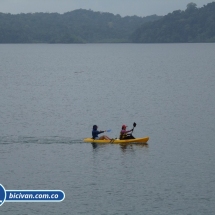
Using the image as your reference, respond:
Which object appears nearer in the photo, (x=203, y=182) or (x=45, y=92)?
(x=203, y=182)

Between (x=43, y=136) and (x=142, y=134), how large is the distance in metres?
9.46

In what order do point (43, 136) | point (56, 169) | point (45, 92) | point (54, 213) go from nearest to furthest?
point (54, 213), point (56, 169), point (43, 136), point (45, 92)

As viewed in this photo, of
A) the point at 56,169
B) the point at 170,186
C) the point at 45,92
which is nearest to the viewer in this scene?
the point at 170,186

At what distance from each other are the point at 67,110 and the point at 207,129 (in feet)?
73.3

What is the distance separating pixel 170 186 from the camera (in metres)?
40.4

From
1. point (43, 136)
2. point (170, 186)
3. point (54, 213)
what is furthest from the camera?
point (43, 136)

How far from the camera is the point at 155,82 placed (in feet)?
372

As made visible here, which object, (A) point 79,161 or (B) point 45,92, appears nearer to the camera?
(A) point 79,161

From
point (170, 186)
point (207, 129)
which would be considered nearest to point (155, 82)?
point (207, 129)

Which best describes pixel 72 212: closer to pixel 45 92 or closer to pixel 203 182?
pixel 203 182

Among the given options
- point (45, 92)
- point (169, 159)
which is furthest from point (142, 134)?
point (45, 92)

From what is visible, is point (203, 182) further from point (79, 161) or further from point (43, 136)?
point (43, 136)

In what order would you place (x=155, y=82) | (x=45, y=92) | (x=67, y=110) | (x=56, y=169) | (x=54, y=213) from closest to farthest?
(x=54, y=213)
(x=56, y=169)
(x=67, y=110)
(x=45, y=92)
(x=155, y=82)

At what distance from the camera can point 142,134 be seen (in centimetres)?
5738
